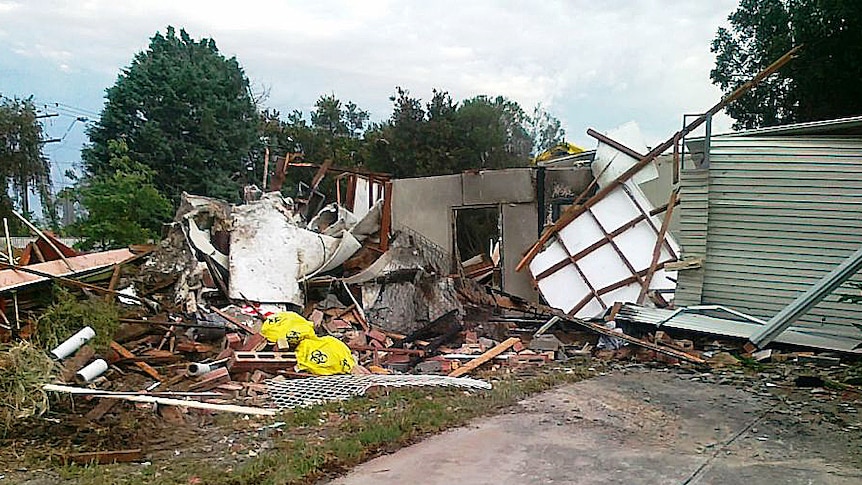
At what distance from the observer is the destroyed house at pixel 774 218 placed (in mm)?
9172

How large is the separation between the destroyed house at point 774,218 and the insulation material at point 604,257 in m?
0.80

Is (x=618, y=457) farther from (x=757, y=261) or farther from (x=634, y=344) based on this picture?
(x=757, y=261)

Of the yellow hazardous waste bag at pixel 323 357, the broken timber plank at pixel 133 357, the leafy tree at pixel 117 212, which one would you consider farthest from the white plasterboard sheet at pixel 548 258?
the leafy tree at pixel 117 212

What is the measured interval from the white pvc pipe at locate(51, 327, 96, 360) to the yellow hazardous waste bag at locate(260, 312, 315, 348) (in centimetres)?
194

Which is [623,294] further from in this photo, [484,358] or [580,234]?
[484,358]

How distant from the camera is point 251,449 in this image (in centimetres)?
535

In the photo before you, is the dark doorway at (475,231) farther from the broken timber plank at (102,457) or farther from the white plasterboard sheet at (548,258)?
the broken timber plank at (102,457)

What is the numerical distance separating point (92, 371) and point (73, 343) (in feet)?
1.99

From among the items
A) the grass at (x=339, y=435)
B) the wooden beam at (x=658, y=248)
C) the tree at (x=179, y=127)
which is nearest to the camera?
the grass at (x=339, y=435)

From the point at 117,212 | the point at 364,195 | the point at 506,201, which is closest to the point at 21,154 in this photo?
the point at 117,212

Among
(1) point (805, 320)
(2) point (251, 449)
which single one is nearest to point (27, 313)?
(2) point (251, 449)

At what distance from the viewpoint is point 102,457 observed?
528 centimetres

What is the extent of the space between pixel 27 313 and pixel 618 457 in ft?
24.7

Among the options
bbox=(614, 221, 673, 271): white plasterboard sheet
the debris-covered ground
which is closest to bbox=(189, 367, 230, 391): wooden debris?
the debris-covered ground
